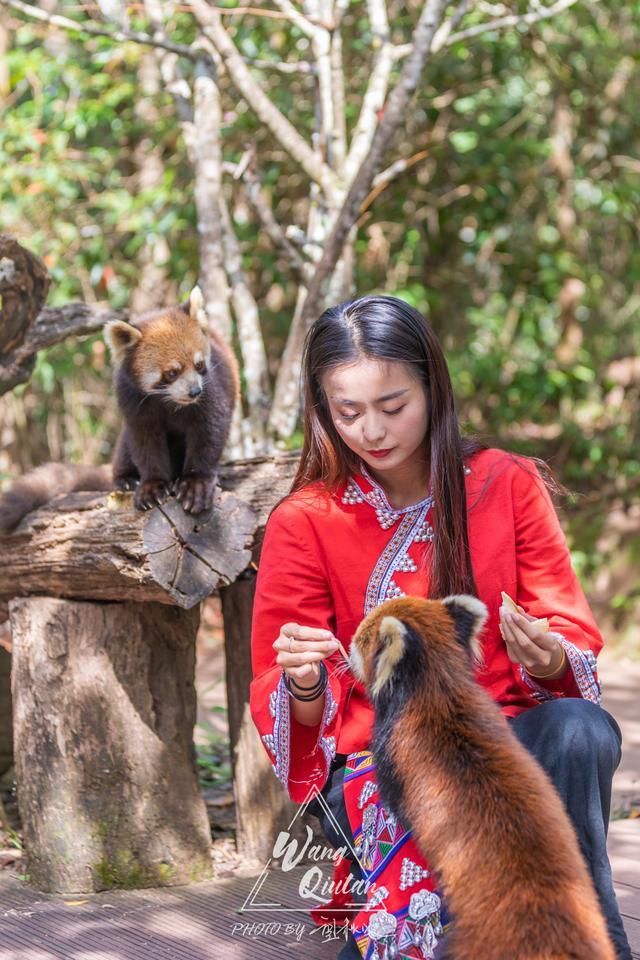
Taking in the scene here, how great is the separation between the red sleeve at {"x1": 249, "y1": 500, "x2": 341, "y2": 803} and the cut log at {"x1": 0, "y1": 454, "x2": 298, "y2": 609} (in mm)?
465

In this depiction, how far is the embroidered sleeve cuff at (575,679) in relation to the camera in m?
2.43

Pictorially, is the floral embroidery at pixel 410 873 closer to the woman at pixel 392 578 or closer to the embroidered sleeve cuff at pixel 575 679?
the woman at pixel 392 578

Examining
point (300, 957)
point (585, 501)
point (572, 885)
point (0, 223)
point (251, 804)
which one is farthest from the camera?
point (585, 501)

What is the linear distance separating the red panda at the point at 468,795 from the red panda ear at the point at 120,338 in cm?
181

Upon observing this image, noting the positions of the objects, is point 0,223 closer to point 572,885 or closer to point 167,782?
point 167,782

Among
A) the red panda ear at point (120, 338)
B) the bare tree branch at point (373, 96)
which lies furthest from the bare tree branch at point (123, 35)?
the red panda ear at point (120, 338)

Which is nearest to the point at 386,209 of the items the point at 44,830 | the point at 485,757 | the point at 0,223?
the point at 0,223

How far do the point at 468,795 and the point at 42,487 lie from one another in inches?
84.0

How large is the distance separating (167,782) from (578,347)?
6328 millimetres

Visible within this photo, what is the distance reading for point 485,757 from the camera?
207 cm

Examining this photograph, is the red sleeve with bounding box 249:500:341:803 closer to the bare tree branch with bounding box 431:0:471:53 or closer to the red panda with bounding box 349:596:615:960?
the red panda with bounding box 349:596:615:960

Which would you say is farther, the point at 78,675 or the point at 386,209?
the point at 386,209

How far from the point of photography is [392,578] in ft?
8.55

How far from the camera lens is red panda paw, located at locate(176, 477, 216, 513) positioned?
3.23 metres
